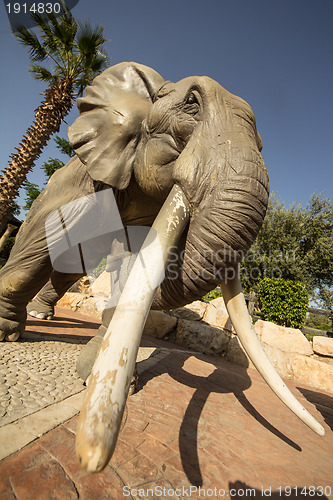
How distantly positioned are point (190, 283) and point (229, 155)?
769 millimetres

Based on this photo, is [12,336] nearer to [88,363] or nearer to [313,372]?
[88,363]

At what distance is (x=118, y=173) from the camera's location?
6.51 feet

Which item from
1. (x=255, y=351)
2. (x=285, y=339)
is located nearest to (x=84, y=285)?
(x=285, y=339)

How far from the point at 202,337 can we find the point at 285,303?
3770 mm

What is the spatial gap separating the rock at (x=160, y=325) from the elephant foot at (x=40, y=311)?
6.20ft

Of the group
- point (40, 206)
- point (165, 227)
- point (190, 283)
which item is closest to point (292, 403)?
point (190, 283)

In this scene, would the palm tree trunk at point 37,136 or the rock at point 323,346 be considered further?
the palm tree trunk at point 37,136

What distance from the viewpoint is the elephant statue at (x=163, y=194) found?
3.87ft

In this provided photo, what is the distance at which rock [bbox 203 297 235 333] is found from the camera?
500 centimetres

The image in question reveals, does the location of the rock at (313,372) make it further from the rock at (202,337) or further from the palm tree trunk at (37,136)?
the palm tree trunk at (37,136)

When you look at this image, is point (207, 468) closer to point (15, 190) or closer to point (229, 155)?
point (229, 155)

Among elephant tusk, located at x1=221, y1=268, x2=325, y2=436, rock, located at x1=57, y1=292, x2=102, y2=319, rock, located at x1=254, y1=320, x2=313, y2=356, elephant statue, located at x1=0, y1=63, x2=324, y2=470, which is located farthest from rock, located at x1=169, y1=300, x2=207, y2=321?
elephant tusk, located at x1=221, y1=268, x2=325, y2=436

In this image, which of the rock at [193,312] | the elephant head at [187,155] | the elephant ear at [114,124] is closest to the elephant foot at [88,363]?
the elephant head at [187,155]

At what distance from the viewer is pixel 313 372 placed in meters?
4.04
